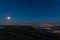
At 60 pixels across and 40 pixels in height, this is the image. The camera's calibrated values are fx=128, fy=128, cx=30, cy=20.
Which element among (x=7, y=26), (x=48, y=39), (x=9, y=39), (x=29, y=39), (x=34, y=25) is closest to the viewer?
(x=9, y=39)

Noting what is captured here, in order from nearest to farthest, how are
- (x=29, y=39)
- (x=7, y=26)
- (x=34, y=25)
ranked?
(x=29, y=39) → (x=7, y=26) → (x=34, y=25)

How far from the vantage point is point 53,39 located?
72.3ft

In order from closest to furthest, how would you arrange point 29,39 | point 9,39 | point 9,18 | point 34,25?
point 9,39 < point 29,39 < point 9,18 < point 34,25

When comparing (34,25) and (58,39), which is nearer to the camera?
(58,39)

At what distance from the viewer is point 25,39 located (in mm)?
19984

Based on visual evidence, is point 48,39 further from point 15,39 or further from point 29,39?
point 15,39

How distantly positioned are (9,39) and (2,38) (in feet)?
3.49

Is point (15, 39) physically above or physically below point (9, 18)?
below

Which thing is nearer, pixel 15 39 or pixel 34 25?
pixel 15 39

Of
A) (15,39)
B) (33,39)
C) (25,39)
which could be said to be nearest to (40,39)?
(33,39)

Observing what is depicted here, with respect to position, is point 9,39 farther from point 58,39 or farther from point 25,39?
point 58,39

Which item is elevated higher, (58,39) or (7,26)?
(7,26)

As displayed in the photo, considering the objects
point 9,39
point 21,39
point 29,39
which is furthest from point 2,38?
point 29,39

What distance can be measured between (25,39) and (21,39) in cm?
76
